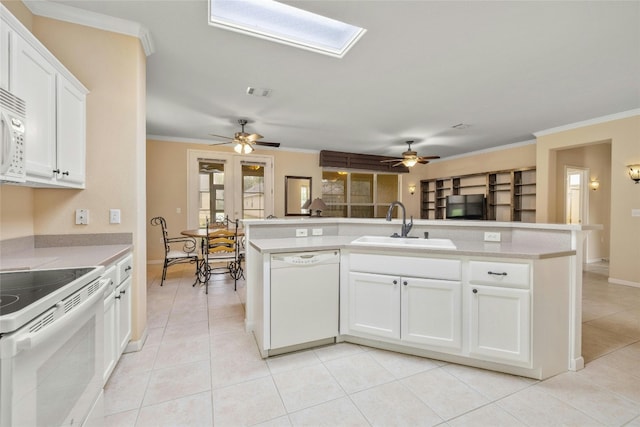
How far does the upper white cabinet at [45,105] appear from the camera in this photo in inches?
53.7

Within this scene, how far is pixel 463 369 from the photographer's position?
191cm

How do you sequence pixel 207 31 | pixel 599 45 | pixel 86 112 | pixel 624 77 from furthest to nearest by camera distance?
1. pixel 624 77
2. pixel 599 45
3. pixel 207 31
4. pixel 86 112

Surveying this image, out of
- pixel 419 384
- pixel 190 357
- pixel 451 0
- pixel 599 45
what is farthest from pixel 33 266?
pixel 599 45

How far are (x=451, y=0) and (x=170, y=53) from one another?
2440 millimetres

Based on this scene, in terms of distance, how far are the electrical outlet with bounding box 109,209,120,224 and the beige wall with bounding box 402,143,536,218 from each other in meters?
7.20

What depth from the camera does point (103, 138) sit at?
2.08 m

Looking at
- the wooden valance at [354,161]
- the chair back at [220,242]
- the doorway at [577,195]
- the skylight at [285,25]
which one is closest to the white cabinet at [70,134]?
the skylight at [285,25]

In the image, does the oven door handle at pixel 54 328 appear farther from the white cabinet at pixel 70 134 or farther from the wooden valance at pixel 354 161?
the wooden valance at pixel 354 161

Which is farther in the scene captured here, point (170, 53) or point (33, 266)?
point (170, 53)

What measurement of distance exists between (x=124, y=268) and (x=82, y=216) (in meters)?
0.55

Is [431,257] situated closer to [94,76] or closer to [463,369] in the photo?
[463,369]

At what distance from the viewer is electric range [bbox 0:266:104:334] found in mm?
825

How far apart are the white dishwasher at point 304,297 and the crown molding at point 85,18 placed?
2.12 meters

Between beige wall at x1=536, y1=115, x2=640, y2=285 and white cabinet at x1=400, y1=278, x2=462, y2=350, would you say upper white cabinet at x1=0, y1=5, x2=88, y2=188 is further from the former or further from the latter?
beige wall at x1=536, y1=115, x2=640, y2=285
